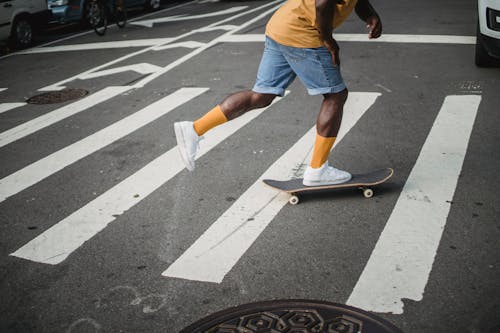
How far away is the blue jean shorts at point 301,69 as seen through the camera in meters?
4.20

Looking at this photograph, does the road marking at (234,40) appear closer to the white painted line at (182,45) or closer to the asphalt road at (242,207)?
the white painted line at (182,45)

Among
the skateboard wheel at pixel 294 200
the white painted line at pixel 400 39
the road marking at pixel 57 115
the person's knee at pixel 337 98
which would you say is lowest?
the white painted line at pixel 400 39

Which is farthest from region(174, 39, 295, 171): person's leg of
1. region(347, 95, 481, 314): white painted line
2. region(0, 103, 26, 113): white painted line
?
region(0, 103, 26, 113): white painted line

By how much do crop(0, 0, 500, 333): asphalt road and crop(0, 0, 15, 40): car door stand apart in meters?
4.57

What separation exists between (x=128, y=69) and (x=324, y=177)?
6.33 meters

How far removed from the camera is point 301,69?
426 centimetres

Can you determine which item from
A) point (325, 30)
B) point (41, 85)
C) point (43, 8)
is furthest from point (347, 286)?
point (43, 8)

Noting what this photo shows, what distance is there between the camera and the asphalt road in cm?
334

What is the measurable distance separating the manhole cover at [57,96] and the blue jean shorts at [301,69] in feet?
15.5

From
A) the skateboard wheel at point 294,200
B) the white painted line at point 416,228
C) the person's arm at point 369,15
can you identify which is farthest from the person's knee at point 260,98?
the white painted line at point 416,228

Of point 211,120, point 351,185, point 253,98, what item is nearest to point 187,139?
point 211,120

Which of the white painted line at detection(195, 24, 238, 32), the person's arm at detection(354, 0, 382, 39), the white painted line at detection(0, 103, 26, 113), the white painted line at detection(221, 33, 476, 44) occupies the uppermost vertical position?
the person's arm at detection(354, 0, 382, 39)

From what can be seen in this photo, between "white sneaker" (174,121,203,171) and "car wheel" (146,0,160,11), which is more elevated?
"white sneaker" (174,121,203,171)

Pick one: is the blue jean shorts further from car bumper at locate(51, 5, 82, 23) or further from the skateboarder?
car bumper at locate(51, 5, 82, 23)
